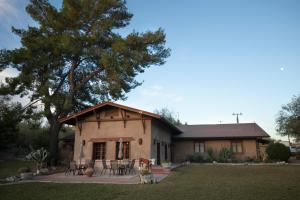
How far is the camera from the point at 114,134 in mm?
18297

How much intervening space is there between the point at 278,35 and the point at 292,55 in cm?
175

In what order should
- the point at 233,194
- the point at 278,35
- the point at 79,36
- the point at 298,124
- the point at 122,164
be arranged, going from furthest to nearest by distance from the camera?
1. the point at 298,124
2. the point at 79,36
3. the point at 278,35
4. the point at 122,164
5. the point at 233,194

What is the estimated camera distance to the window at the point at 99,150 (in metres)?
18.4

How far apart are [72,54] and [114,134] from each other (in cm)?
788

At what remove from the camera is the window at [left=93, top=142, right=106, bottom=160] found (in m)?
18.4

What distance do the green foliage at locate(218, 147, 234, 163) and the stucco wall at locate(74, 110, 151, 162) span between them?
10856 millimetres

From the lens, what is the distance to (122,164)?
576 inches

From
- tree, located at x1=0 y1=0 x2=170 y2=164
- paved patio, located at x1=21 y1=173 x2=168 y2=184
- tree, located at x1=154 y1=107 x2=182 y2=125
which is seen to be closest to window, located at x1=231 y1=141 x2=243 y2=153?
tree, located at x1=0 y1=0 x2=170 y2=164

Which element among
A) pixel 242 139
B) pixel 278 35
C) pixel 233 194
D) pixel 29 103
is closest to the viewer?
pixel 233 194

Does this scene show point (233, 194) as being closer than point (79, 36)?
Yes

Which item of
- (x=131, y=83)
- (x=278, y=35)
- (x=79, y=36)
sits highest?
(x=79, y=36)

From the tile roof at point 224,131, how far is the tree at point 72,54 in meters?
10.2

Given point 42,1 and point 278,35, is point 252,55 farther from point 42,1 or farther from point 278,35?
point 42,1

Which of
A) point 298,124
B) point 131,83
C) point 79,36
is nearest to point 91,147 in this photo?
point 131,83
